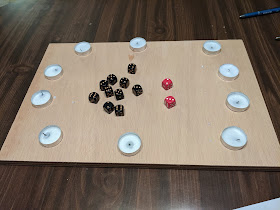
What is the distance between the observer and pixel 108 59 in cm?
98

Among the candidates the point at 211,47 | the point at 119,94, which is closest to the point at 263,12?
the point at 211,47

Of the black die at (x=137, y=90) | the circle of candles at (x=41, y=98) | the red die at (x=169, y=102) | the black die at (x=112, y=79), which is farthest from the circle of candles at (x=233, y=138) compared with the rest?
the circle of candles at (x=41, y=98)

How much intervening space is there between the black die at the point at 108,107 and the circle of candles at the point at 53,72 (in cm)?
26

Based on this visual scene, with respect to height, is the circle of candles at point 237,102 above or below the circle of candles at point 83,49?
below

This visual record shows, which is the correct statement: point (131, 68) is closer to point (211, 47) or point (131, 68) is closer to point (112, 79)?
point (112, 79)

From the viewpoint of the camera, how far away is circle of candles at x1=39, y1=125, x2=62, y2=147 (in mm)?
731

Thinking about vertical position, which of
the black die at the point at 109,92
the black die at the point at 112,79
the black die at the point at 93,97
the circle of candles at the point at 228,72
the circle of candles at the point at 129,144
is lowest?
the circle of candles at the point at 129,144

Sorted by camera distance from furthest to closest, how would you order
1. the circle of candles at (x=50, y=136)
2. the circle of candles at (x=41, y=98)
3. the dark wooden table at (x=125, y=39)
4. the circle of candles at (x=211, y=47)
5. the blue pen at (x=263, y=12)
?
the blue pen at (x=263, y=12) → the circle of candles at (x=211, y=47) → the circle of candles at (x=41, y=98) → the circle of candles at (x=50, y=136) → the dark wooden table at (x=125, y=39)

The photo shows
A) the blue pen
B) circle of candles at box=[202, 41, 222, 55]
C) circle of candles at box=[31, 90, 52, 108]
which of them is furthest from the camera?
the blue pen

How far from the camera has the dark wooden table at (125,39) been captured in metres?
0.63

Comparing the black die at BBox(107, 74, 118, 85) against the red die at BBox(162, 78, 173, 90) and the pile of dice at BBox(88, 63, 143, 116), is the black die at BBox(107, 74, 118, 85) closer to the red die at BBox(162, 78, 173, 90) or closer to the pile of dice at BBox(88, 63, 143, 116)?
the pile of dice at BBox(88, 63, 143, 116)

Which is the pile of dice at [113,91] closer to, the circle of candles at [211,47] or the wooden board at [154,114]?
the wooden board at [154,114]

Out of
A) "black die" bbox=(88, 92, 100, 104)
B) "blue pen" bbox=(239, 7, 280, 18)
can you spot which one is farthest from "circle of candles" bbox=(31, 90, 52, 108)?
"blue pen" bbox=(239, 7, 280, 18)

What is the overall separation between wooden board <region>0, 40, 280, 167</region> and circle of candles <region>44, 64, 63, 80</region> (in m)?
0.02
